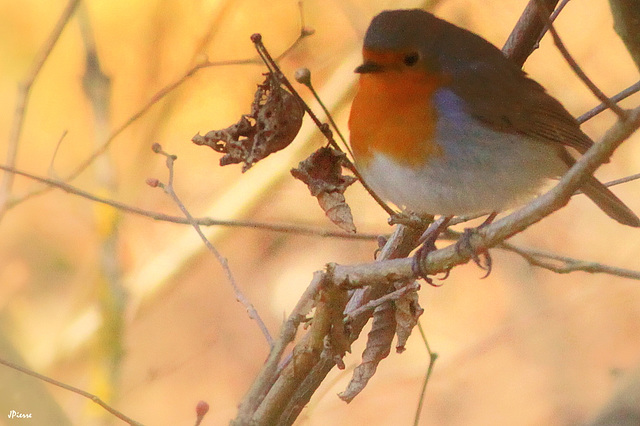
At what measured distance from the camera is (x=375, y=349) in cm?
178

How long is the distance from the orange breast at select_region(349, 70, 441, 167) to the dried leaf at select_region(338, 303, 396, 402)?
0.43 meters

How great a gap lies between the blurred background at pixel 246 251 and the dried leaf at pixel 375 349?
2.38 meters

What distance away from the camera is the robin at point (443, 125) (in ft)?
6.44

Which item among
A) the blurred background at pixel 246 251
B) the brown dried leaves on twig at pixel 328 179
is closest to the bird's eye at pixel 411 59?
the brown dried leaves on twig at pixel 328 179

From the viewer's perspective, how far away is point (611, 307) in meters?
5.13

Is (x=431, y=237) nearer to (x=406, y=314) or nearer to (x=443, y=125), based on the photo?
(x=443, y=125)

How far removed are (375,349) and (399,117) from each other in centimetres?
65

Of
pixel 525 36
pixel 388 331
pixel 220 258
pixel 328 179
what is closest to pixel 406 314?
pixel 388 331

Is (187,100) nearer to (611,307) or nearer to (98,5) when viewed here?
(98,5)

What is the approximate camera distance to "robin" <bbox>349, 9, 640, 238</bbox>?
6.44ft

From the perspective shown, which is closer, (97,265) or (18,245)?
(97,265)

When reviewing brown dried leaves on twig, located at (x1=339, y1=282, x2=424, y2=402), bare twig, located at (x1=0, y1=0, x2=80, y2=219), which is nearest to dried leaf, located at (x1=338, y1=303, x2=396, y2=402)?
brown dried leaves on twig, located at (x1=339, y1=282, x2=424, y2=402)

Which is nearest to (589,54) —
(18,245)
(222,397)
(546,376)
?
(546,376)

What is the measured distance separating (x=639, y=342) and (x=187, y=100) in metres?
3.60
